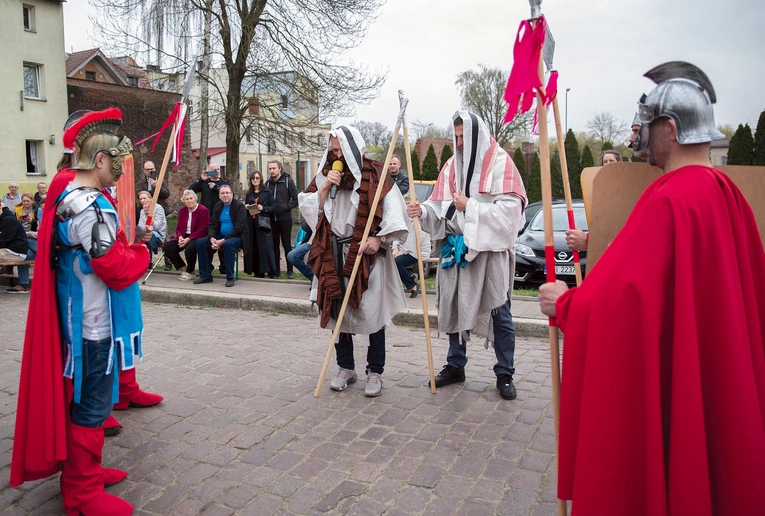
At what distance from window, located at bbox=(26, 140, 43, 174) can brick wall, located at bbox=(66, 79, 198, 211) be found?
2384mm

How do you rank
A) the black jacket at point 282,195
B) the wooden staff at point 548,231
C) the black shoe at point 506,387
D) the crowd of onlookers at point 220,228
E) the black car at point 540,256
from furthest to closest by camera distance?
the black jacket at point 282,195
the crowd of onlookers at point 220,228
the black car at point 540,256
the black shoe at point 506,387
the wooden staff at point 548,231

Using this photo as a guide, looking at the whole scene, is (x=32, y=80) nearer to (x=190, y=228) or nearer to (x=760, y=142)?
(x=190, y=228)

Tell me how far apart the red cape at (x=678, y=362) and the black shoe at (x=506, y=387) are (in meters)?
2.76

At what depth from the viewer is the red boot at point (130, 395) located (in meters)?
4.51

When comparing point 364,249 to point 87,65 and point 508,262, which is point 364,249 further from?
point 87,65

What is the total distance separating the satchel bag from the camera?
34.5ft

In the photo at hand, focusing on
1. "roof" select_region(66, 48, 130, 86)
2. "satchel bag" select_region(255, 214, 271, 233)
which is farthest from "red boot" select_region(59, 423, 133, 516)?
"roof" select_region(66, 48, 130, 86)

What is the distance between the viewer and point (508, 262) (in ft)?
16.1

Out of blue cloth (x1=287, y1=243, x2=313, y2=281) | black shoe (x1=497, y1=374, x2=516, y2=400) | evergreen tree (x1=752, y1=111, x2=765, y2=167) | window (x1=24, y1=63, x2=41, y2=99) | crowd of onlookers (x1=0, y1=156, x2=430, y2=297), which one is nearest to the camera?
black shoe (x1=497, y1=374, x2=516, y2=400)

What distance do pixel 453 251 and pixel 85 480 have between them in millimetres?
3020

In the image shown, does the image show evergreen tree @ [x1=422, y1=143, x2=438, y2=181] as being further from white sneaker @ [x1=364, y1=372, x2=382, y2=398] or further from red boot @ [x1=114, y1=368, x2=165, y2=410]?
red boot @ [x1=114, y1=368, x2=165, y2=410]

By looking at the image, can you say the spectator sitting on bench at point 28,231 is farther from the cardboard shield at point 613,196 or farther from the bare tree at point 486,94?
the bare tree at point 486,94

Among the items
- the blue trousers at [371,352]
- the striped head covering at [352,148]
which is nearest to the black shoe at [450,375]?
the blue trousers at [371,352]

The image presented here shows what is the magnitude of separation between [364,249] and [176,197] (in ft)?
96.2
